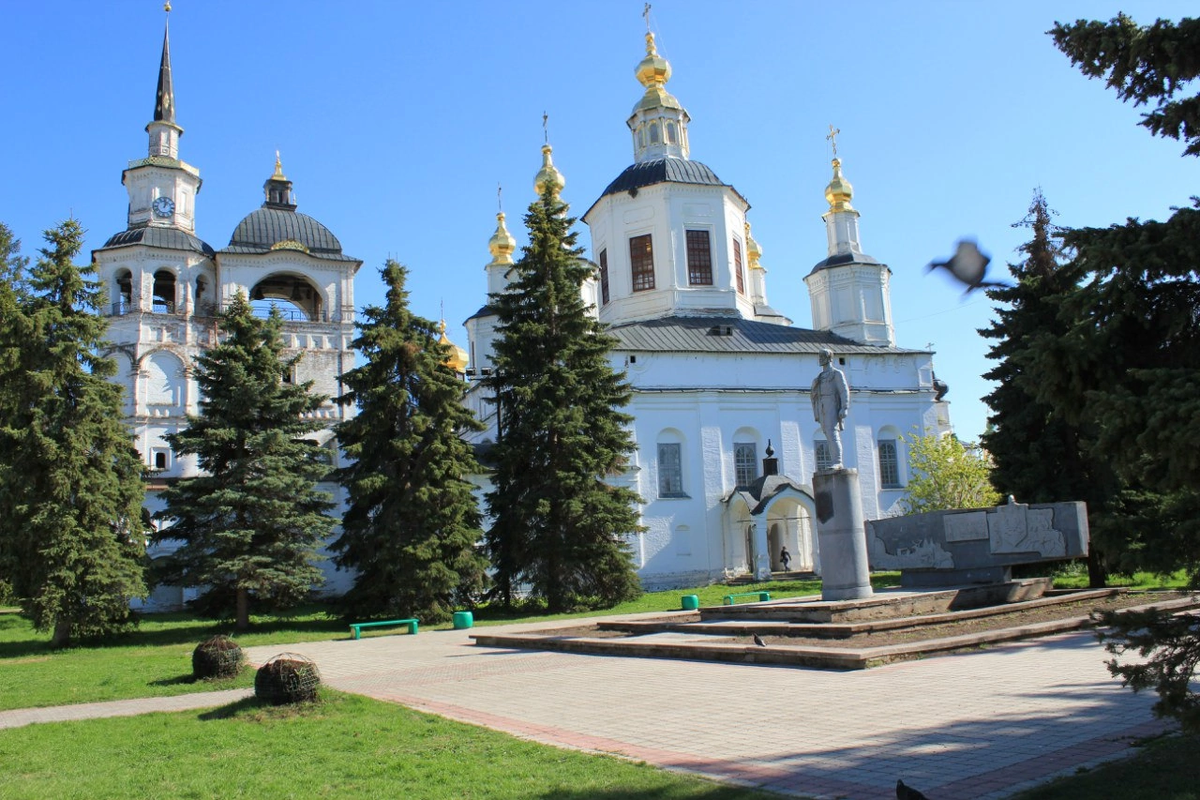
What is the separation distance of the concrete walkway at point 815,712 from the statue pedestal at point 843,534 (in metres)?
3.42

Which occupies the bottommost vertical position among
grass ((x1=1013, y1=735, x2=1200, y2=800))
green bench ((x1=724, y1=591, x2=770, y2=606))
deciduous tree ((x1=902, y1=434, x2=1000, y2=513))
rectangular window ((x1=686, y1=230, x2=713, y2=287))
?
grass ((x1=1013, y1=735, x2=1200, y2=800))

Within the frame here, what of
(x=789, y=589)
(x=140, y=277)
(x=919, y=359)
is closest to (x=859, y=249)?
(x=919, y=359)

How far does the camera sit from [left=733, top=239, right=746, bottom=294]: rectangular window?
42.6 m

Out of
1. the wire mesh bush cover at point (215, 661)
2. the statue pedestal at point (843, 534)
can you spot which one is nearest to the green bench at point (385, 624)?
the wire mesh bush cover at point (215, 661)

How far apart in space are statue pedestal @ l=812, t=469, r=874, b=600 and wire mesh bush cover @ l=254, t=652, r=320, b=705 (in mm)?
8822

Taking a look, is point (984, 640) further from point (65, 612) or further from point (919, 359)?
point (919, 359)

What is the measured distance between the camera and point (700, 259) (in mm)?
41312

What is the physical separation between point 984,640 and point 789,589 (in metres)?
16.6

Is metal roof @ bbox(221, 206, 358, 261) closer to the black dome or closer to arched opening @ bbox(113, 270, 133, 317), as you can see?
arched opening @ bbox(113, 270, 133, 317)

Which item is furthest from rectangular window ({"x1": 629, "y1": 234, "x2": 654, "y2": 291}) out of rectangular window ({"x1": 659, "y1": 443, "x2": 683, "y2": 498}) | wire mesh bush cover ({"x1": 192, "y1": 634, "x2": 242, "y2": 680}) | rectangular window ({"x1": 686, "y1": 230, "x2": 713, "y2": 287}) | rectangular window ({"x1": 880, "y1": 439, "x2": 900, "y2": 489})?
wire mesh bush cover ({"x1": 192, "y1": 634, "x2": 242, "y2": 680})

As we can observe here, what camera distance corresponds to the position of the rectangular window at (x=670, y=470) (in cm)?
3672

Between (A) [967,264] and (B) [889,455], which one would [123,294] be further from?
(A) [967,264]

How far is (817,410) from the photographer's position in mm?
17422

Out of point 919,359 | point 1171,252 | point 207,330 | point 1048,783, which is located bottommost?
point 1048,783
